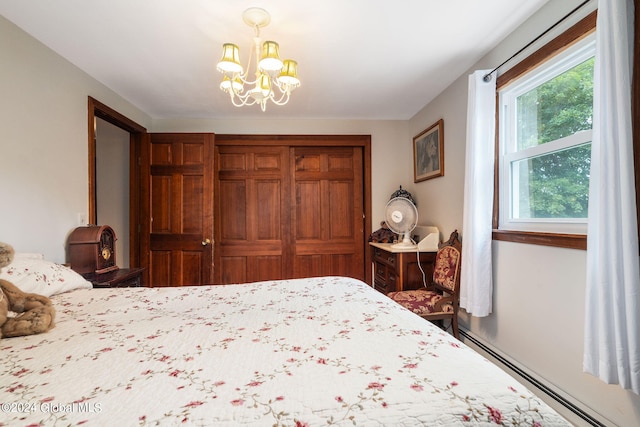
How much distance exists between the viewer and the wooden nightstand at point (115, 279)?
206 centimetres

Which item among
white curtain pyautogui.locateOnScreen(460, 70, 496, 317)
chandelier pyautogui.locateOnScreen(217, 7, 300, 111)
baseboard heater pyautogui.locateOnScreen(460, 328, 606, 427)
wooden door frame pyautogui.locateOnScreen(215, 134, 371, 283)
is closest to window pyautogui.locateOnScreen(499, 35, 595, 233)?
white curtain pyautogui.locateOnScreen(460, 70, 496, 317)

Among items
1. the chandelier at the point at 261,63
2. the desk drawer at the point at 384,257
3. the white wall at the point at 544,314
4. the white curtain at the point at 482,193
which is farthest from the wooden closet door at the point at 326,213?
the chandelier at the point at 261,63

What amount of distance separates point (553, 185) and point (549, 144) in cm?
24

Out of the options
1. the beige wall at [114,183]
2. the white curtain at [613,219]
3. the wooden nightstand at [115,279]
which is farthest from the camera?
the beige wall at [114,183]

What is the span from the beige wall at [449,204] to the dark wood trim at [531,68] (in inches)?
2.3

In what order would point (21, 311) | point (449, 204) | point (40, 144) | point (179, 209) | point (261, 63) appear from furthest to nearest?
1. point (179, 209)
2. point (449, 204)
3. point (40, 144)
4. point (261, 63)
5. point (21, 311)

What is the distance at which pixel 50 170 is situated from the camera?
6.74 feet

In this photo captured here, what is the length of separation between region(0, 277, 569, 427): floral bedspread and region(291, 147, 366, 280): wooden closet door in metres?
2.43

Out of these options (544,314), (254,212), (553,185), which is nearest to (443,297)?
(544,314)

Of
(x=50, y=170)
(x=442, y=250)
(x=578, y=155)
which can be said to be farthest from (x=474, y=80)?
(x=50, y=170)

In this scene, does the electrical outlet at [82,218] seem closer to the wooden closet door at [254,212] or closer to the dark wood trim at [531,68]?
the wooden closet door at [254,212]

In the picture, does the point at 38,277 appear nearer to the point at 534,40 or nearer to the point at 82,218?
the point at 82,218

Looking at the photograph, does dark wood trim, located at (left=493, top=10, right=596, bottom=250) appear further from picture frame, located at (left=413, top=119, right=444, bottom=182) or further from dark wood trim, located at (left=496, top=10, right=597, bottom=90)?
picture frame, located at (left=413, top=119, right=444, bottom=182)

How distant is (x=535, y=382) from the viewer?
1759 mm
